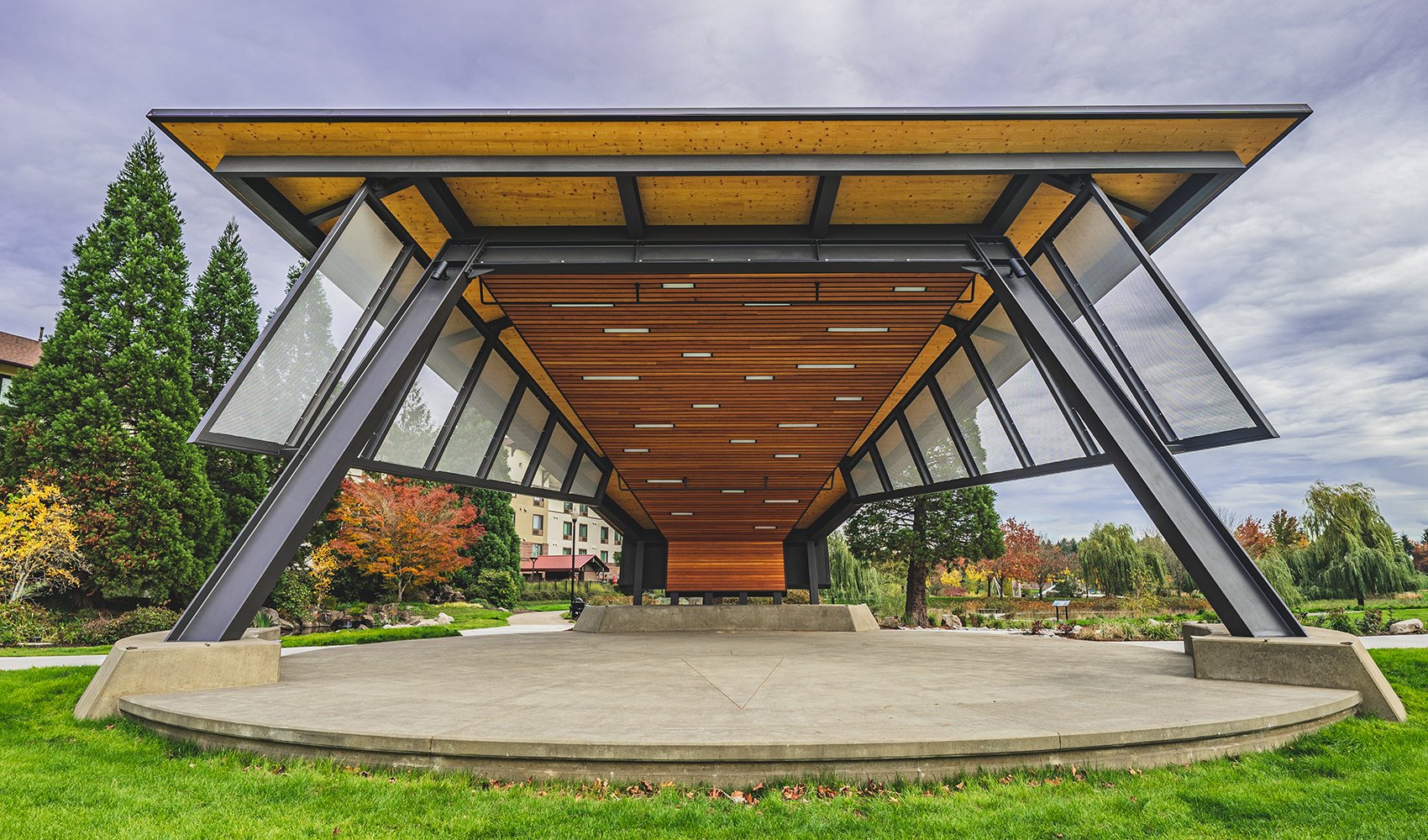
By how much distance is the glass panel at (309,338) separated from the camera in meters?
8.09

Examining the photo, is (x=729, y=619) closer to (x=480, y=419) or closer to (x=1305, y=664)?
(x=480, y=419)

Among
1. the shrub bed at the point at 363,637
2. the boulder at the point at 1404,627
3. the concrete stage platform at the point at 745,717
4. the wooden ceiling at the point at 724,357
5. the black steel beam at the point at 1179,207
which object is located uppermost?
the black steel beam at the point at 1179,207

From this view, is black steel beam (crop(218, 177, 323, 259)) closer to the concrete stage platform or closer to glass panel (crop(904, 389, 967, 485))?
the concrete stage platform

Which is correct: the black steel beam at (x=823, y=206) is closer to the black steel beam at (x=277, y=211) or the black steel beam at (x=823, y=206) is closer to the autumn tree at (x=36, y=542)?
the black steel beam at (x=277, y=211)

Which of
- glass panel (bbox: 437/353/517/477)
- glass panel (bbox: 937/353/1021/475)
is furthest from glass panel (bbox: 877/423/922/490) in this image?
glass panel (bbox: 437/353/517/477)

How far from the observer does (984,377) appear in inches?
513

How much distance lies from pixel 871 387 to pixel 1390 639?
Answer: 38.6 feet

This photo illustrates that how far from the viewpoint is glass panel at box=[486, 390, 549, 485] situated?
1450 centimetres

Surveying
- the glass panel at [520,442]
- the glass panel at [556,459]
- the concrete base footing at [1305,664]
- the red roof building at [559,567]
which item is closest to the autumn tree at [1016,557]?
the red roof building at [559,567]


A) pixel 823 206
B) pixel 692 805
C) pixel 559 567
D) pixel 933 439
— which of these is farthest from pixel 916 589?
pixel 559 567

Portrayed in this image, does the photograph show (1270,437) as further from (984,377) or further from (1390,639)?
(1390,639)

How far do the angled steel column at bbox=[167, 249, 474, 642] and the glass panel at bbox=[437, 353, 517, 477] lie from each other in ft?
12.5

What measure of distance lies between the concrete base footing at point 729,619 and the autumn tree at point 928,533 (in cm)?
1187

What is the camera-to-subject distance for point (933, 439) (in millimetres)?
15891
